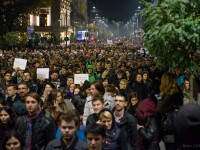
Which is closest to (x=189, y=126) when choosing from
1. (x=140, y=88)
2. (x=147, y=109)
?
(x=147, y=109)

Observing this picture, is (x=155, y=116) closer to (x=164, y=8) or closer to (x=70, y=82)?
(x=164, y=8)

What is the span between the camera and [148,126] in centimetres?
702

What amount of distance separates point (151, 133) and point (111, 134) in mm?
953

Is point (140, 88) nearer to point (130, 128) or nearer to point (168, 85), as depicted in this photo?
point (168, 85)

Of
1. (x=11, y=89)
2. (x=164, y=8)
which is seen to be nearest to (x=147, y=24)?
(x=164, y=8)

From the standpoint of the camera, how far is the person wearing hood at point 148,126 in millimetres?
6934

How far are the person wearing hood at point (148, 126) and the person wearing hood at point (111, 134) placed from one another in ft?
2.41

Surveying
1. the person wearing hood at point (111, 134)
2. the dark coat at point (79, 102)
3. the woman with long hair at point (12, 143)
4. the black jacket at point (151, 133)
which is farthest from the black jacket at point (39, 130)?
the dark coat at point (79, 102)

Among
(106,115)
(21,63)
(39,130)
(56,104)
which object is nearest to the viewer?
(106,115)

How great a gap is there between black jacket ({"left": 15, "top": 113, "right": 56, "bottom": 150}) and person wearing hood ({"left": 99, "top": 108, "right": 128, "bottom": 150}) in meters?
0.82

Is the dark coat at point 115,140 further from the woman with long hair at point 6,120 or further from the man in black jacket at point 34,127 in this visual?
the woman with long hair at point 6,120

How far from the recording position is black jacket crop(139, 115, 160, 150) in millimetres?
6918

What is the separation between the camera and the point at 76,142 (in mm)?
5129

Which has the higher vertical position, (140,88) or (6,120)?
(6,120)
